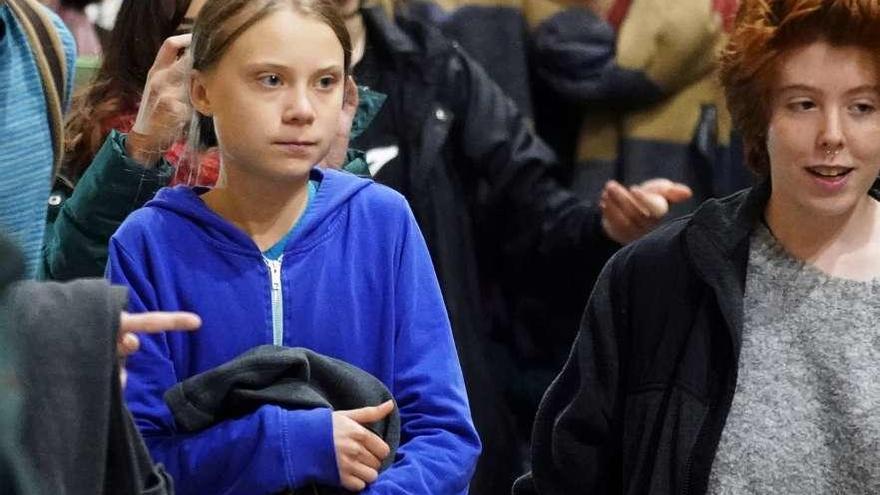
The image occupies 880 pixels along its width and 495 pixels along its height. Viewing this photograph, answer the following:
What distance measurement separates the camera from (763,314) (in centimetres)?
272

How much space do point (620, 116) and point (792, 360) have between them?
1.65 meters

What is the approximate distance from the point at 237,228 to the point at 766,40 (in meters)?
0.71

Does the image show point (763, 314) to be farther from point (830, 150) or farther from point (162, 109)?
point (162, 109)

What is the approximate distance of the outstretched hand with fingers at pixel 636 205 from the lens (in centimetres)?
345

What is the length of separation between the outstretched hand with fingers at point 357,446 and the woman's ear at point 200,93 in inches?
17.8

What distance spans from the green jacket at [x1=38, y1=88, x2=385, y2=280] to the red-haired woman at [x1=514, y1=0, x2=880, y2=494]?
572mm

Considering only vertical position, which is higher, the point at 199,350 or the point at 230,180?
the point at 230,180

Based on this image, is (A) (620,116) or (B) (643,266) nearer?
(B) (643,266)

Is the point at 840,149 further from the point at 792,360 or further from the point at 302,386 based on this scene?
the point at 302,386

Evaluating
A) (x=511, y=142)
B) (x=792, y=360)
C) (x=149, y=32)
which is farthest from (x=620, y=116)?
(x=792, y=360)

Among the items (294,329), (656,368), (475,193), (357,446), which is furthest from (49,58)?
(475,193)

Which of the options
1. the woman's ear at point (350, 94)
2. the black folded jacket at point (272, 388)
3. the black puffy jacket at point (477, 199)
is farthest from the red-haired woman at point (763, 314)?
the black puffy jacket at point (477, 199)

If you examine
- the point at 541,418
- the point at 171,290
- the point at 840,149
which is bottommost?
the point at 541,418

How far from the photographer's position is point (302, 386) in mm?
2600
